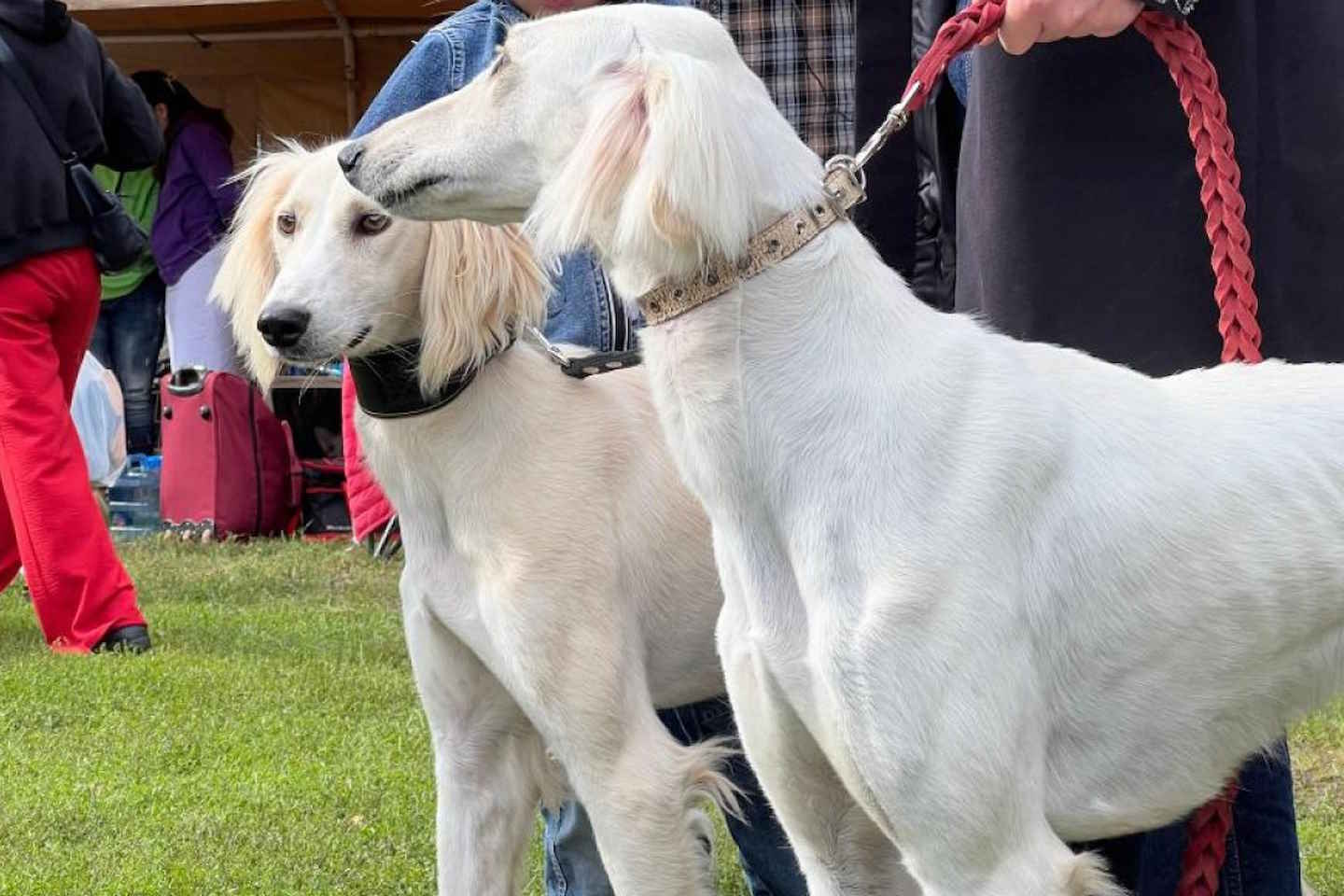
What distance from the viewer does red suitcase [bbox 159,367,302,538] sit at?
941cm

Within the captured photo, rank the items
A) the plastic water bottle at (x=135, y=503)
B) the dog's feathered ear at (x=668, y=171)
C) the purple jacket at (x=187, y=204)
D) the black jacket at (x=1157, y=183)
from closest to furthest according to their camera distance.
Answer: the dog's feathered ear at (x=668, y=171), the black jacket at (x=1157, y=183), the plastic water bottle at (x=135, y=503), the purple jacket at (x=187, y=204)

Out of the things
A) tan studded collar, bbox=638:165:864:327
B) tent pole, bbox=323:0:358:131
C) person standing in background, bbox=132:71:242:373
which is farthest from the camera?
tent pole, bbox=323:0:358:131

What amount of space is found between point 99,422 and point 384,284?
686 cm

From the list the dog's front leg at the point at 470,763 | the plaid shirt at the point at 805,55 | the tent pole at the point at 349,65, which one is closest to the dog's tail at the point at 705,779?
the dog's front leg at the point at 470,763

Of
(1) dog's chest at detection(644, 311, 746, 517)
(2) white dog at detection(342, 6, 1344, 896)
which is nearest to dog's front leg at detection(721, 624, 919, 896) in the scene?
(2) white dog at detection(342, 6, 1344, 896)

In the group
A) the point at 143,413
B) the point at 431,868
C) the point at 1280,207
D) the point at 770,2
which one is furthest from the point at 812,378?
the point at 143,413

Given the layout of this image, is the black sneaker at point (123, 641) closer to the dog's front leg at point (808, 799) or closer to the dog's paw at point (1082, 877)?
the dog's front leg at point (808, 799)

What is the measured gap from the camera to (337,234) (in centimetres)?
304

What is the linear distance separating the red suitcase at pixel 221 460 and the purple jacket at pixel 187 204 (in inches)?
69.4

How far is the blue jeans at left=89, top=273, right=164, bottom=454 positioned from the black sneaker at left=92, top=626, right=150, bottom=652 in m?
5.21

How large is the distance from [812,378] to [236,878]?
8.00 ft

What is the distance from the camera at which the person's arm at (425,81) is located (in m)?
3.32

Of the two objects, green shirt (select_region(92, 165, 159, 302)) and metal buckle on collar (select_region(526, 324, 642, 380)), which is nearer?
metal buckle on collar (select_region(526, 324, 642, 380))

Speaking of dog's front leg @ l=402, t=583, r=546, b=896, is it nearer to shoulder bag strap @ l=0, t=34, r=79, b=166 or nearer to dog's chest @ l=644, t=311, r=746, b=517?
dog's chest @ l=644, t=311, r=746, b=517
